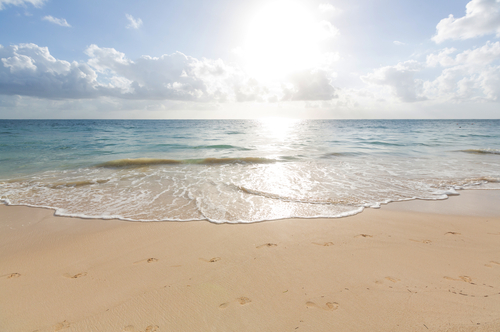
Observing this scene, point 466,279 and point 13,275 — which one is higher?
point 466,279

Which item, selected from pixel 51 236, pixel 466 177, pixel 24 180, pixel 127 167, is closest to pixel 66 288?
pixel 51 236

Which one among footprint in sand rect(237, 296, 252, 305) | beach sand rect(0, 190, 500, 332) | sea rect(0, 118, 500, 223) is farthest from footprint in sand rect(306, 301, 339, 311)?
sea rect(0, 118, 500, 223)

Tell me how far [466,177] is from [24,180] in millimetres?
16619

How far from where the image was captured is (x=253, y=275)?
3.10m

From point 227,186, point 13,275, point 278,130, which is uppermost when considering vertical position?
point 278,130

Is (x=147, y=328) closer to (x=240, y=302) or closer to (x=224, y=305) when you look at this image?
(x=224, y=305)

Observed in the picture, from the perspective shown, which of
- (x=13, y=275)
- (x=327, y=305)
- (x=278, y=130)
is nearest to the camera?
(x=327, y=305)

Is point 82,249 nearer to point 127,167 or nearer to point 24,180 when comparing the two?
point 24,180

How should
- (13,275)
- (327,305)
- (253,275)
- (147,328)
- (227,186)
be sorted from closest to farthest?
(147,328), (327,305), (253,275), (13,275), (227,186)

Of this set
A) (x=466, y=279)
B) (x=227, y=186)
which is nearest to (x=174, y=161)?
(x=227, y=186)

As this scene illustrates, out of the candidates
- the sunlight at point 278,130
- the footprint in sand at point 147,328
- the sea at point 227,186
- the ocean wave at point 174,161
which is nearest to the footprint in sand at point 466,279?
the sea at point 227,186

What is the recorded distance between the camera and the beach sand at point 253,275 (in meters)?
2.39

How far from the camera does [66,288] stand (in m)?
2.92

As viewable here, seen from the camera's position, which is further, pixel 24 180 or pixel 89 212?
pixel 24 180
